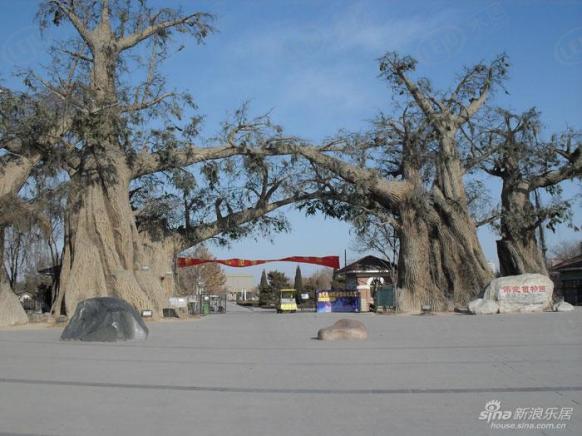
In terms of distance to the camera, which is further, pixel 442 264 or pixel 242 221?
pixel 242 221

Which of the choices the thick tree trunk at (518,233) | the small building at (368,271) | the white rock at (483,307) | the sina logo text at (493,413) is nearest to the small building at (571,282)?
the thick tree trunk at (518,233)

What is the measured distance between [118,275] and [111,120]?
7717mm

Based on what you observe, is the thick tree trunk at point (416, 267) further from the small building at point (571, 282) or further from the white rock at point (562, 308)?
the small building at point (571, 282)

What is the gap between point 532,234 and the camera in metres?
38.8

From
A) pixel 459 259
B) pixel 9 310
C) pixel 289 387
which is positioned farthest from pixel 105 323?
pixel 459 259

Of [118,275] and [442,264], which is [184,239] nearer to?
[118,275]

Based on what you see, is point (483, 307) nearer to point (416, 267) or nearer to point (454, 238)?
point (454, 238)

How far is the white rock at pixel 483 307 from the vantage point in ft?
96.0

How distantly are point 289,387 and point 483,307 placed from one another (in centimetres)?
2250

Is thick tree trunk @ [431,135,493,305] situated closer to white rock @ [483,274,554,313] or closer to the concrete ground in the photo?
white rock @ [483,274,554,313]

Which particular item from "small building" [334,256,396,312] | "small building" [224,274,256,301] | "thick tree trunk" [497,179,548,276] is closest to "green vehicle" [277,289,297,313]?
"small building" [334,256,396,312]

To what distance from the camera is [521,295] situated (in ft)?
96.3

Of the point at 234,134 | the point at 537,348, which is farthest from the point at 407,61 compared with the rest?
the point at 537,348

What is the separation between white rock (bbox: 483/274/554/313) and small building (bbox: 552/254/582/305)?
1802 centimetres
